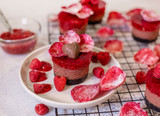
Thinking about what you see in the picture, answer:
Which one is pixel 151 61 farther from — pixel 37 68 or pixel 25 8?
pixel 25 8

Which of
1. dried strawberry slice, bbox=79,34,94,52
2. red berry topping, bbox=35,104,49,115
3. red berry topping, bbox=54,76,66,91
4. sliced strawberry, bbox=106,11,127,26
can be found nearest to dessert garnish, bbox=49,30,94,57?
dried strawberry slice, bbox=79,34,94,52

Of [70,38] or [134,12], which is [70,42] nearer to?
[70,38]

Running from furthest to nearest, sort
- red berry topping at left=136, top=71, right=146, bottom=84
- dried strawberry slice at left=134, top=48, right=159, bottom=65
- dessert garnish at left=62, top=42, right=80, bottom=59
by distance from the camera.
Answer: dried strawberry slice at left=134, top=48, right=159, bottom=65 → red berry topping at left=136, top=71, right=146, bottom=84 → dessert garnish at left=62, top=42, right=80, bottom=59

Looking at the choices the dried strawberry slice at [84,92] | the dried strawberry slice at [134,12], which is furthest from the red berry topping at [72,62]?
the dried strawberry slice at [134,12]

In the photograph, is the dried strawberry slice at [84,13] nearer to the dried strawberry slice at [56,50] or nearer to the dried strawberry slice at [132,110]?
the dried strawberry slice at [56,50]

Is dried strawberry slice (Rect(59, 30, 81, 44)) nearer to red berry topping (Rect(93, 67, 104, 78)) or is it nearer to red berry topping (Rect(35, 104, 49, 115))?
red berry topping (Rect(93, 67, 104, 78))

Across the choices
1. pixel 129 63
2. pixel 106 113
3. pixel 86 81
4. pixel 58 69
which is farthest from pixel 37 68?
pixel 129 63
